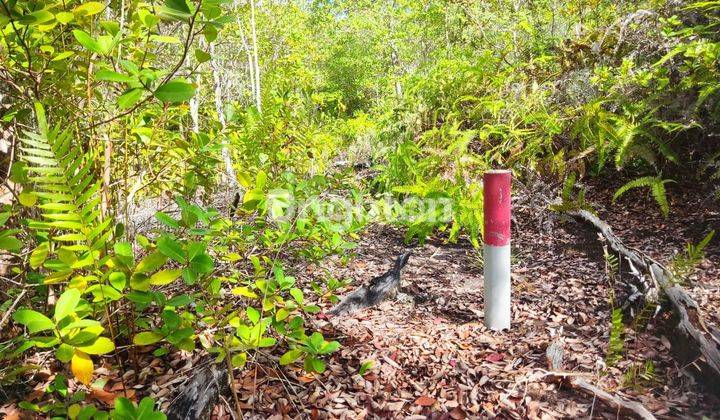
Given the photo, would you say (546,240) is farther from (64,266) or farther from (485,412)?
(64,266)

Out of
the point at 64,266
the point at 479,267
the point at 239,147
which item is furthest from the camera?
the point at 479,267

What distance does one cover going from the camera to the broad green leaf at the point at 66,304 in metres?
1.10

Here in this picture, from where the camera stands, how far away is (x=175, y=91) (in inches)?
49.2

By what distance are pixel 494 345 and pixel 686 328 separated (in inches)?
34.7

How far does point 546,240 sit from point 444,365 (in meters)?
2.19

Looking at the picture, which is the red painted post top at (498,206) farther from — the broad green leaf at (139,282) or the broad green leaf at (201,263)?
the broad green leaf at (139,282)

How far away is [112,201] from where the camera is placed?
191cm

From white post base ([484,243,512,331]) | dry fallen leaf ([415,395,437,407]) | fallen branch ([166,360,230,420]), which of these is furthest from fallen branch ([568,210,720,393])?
fallen branch ([166,360,230,420])

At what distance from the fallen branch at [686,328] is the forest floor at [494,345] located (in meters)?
0.07

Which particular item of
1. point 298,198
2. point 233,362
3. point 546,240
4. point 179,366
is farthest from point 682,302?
point 179,366

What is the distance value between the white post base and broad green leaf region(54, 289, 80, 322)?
1966 millimetres

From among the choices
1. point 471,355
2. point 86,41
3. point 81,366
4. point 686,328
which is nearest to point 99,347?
point 81,366

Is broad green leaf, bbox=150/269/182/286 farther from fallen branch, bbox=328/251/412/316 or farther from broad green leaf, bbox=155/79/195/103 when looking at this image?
fallen branch, bbox=328/251/412/316

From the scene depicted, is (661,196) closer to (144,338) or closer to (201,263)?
(201,263)
